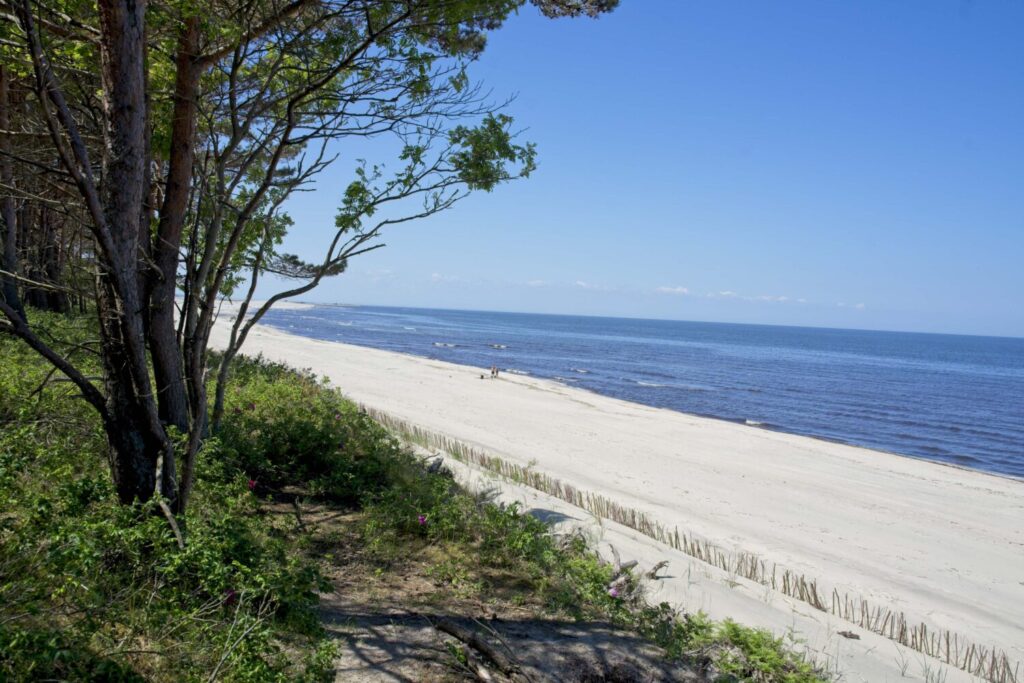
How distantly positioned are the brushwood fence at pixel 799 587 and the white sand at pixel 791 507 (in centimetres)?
29

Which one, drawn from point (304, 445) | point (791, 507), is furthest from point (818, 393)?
point (304, 445)

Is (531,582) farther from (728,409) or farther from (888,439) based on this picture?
(728,409)

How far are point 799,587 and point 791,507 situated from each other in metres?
5.87

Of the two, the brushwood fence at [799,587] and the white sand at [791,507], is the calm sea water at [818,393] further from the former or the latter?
the brushwood fence at [799,587]

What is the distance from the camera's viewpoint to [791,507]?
14086mm

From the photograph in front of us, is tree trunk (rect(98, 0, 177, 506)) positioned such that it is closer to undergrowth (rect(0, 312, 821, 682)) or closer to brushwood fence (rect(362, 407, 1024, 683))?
undergrowth (rect(0, 312, 821, 682))

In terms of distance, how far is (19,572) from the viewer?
11.5 feet

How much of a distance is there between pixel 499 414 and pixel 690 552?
14.2 metres

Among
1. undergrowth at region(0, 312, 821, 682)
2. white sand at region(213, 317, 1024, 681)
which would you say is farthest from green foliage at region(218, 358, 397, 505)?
white sand at region(213, 317, 1024, 681)

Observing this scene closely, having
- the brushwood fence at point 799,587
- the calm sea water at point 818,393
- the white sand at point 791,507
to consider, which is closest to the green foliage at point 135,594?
the white sand at point 791,507

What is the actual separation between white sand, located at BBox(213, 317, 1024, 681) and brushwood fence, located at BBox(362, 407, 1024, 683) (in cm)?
29

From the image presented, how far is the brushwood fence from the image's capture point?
6901 mm

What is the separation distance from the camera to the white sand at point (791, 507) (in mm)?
7949

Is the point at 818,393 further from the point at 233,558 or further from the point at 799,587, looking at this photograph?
the point at 233,558
